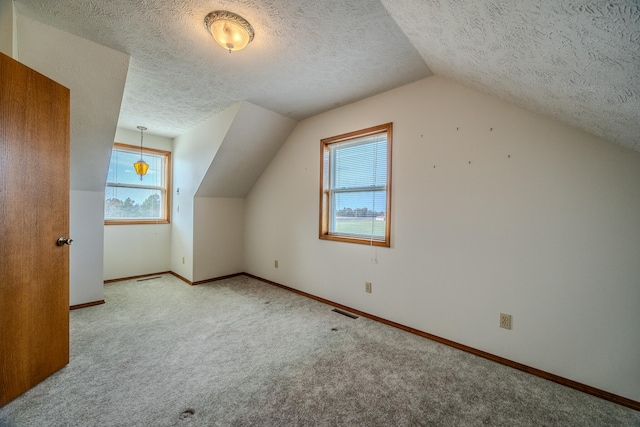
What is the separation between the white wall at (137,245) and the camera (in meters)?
3.99

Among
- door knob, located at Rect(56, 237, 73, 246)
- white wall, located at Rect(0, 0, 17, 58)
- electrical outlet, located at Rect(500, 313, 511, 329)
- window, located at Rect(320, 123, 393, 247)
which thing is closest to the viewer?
white wall, located at Rect(0, 0, 17, 58)

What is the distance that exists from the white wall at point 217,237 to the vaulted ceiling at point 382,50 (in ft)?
5.79

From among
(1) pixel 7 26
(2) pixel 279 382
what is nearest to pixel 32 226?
(1) pixel 7 26

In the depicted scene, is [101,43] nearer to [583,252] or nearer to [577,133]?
[577,133]

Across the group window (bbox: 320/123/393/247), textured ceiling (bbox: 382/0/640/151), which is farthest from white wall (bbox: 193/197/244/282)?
textured ceiling (bbox: 382/0/640/151)

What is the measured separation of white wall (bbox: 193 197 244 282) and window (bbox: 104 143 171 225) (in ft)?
3.44

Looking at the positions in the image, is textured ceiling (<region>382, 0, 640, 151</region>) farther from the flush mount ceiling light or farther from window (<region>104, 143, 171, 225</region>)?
window (<region>104, 143, 171, 225</region>)

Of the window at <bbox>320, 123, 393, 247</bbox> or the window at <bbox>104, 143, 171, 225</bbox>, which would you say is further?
the window at <bbox>104, 143, 171, 225</bbox>

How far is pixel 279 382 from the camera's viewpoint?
1757 mm

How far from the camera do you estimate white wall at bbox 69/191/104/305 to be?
A: 2955 millimetres

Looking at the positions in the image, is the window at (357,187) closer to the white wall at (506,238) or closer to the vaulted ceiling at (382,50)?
the white wall at (506,238)

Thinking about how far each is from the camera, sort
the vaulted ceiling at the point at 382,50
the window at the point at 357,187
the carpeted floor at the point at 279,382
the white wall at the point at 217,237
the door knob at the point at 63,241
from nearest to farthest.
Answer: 1. the vaulted ceiling at the point at 382,50
2. the carpeted floor at the point at 279,382
3. the door knob at the point at 63,241
4. the window at the point at 357,187
5. the white wall at the point at 217,237

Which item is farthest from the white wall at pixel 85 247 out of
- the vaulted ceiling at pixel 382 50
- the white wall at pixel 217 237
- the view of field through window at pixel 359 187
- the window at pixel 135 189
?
the view of field through window at pixel 359 187

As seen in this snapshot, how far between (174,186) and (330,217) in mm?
2970
